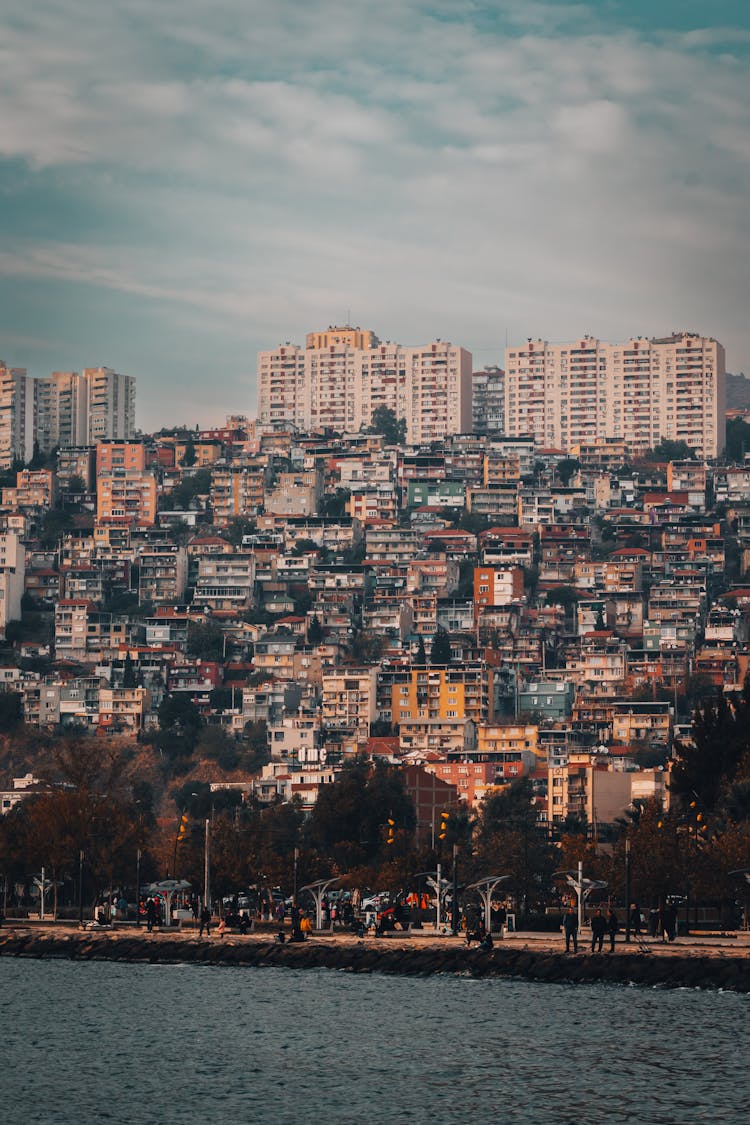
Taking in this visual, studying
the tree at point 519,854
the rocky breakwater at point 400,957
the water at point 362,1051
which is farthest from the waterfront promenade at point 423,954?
the tree at point 519,854

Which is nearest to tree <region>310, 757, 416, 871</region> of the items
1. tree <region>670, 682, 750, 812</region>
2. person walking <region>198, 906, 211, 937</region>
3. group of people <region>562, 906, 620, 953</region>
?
tree <region>670, 682, 750, 812</region>

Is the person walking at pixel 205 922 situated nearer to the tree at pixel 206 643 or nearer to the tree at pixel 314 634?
the tree at pixel 206 643

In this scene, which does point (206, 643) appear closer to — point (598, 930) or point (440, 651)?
point (440, 651)

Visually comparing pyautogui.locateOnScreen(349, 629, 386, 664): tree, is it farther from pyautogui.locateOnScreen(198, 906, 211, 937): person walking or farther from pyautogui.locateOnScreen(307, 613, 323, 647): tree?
pyautogui.locateOnScreen(198, 906, 211, 937): person walking

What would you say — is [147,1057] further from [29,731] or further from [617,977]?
[29,731]

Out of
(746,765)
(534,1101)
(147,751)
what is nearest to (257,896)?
(746,765)

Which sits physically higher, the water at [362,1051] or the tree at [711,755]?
the tree at [711,755]

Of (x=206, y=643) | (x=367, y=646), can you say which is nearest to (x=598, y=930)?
(x=367, y=646)
